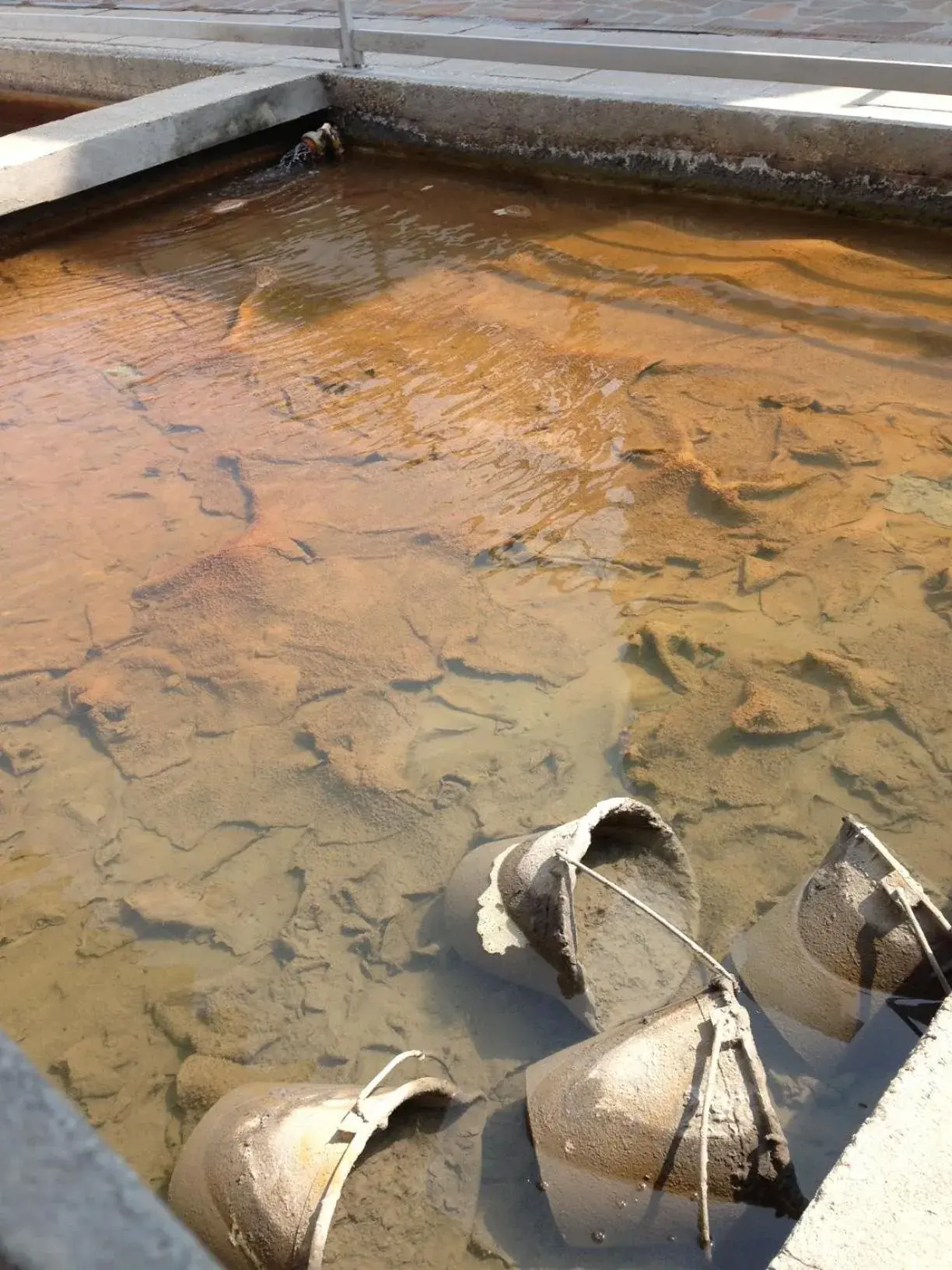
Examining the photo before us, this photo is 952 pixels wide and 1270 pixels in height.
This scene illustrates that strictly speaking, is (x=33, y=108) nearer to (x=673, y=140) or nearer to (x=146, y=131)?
(x=146, y=131)

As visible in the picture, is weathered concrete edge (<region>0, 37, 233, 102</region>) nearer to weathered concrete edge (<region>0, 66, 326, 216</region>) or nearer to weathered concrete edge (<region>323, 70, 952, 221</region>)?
weathered concrete edge (<region>0, 66, 326, 216</region>)

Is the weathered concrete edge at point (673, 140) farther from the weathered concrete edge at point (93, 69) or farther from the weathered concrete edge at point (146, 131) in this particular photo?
the weathered concrete edge at point (93, 69)

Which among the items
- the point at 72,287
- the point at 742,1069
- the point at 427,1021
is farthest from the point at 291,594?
the point at 72,287

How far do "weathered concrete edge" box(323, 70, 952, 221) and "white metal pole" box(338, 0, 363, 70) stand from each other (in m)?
0.12

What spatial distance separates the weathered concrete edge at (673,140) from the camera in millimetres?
5918

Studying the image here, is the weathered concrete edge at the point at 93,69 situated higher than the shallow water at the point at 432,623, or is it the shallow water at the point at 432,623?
the weathered concrete edge at the point at 93,69

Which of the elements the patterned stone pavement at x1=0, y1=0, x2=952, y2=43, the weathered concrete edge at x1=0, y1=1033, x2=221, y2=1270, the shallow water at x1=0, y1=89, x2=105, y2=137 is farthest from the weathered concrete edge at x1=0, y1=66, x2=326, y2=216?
the weathered concrete edge at x1=0, y1=1033, x2=221, y2=1270

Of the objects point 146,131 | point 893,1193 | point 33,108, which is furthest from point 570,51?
point 893,1193

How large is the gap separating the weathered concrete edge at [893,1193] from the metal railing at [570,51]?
6372 mm

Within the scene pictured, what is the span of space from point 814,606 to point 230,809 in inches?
81.9

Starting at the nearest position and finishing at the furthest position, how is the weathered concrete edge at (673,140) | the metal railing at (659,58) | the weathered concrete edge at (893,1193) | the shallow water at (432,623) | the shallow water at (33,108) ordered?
1. the weathered concrete edge at (893,1193)
2. the shallow water at (432,623)
3. the weathered concrete edge at (673,140)
4. the metal railing at (659,58)
5. the shallow water at (33,108)

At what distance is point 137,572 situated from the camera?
4.22 meters

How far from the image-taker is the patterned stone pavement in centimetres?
771

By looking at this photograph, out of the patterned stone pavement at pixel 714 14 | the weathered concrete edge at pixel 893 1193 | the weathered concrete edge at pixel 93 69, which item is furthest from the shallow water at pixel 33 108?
the weathered concrete edge at pixel 893 1193
